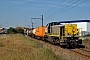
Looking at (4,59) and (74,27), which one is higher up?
(74,27)

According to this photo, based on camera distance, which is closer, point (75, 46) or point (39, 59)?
point (39, 59)

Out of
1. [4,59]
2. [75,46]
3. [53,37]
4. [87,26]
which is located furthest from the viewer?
[87,26]

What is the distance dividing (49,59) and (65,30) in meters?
15.7

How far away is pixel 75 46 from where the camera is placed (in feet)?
98.4

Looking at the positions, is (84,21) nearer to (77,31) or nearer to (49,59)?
(77,31)

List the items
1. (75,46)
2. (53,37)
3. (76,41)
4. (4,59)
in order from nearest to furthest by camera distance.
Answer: (4,59) < (76,41) < (75,46) < (53,37)

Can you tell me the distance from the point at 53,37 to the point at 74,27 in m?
5.32

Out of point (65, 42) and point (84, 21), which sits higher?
point (84, 21)

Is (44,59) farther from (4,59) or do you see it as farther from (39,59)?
(4,59)

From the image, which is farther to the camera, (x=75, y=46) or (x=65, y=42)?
(x=75, y=46)

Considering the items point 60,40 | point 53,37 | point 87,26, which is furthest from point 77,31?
point 87,26

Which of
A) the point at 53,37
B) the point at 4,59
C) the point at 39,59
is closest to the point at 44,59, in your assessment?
the point at 39,59

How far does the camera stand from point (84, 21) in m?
67.1

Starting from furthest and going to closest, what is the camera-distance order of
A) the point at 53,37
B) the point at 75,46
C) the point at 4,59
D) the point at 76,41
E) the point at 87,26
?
the point at 87,26 → the point at 53,37 → the point at 75,46 → the point at 76,41 → the point at 4,59
